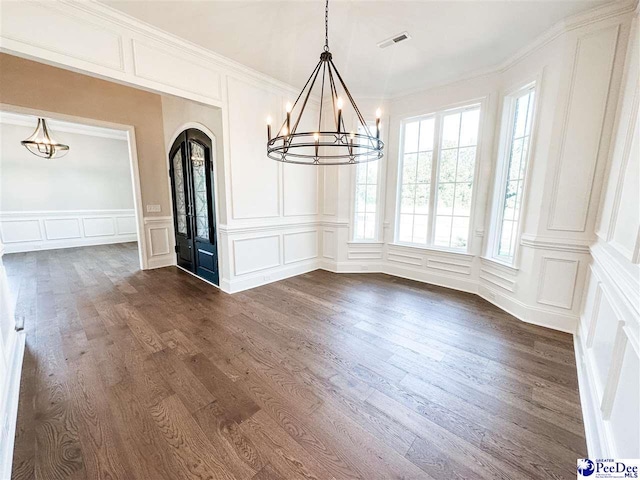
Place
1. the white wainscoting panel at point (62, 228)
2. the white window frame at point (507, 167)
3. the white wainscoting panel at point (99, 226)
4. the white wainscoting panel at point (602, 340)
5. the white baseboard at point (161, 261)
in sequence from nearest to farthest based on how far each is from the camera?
the white wainscoting panel at point (602, 340) → the white window frame at point (507, 167) → the white baseboard at point (161, 261) → the white wainscoting panel at point (62, 228) → the white wainscoting panel at point (99, 226)

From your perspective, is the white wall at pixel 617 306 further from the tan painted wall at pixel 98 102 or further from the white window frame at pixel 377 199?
the tan painted wall at pixel 98 102

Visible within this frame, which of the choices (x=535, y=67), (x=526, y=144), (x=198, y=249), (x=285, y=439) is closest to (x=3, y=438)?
(x=285, y=439)

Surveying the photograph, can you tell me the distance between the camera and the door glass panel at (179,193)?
15.1 ft

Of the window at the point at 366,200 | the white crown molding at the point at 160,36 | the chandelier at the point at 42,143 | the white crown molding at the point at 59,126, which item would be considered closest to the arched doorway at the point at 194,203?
the white crown molding at the point at 160,36

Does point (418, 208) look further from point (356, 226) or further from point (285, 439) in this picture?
point (285, 439)

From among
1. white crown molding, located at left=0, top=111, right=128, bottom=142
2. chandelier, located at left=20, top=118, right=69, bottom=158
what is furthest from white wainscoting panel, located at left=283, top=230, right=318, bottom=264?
chandelier, located at left=20, top=118, right=69, bottom=158

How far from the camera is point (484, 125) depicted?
344cm

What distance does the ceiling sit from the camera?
7.43 ft

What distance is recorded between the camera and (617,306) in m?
1.45

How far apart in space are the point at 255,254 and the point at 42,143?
5.41m

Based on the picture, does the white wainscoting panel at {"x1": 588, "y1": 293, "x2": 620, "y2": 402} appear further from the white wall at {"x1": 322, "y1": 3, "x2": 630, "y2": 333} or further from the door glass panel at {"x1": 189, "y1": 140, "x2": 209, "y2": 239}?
the door glass panel at {"x1": 189, "y1": 140, "x2": 209, "y2": 239}

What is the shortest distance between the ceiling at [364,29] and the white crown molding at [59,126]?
3.86m

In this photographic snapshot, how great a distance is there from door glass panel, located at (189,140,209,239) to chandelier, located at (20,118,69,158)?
382 centimetres

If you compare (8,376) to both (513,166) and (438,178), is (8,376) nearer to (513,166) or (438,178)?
(438,178)
